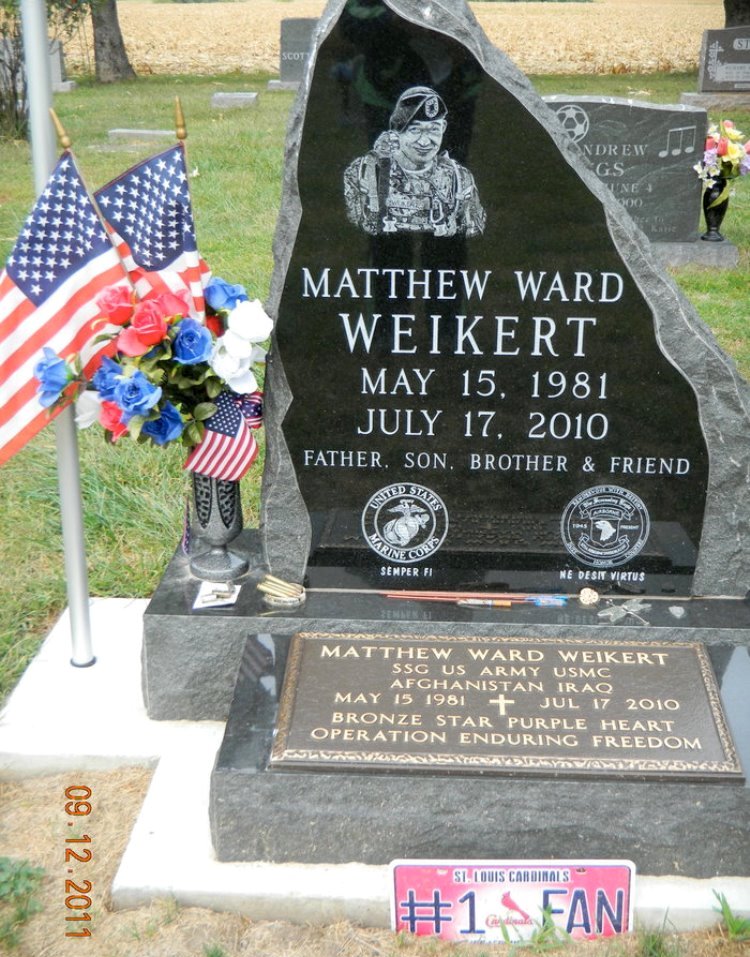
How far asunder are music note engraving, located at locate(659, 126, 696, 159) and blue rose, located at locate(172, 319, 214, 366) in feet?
22.8

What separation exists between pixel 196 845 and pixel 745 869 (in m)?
1.55

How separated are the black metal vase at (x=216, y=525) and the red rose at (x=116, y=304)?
67 cm

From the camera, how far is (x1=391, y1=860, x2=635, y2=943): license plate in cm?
288

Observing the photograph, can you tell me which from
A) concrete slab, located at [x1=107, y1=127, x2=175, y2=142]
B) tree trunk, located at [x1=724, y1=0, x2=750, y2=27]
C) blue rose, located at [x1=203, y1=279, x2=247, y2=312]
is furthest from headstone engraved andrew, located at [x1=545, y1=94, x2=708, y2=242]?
tree trunk, located at [x1=724, y1=0, x2=750, y2=27]

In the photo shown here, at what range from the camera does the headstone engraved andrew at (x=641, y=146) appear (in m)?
9.06

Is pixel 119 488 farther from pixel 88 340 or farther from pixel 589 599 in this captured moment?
pixel 589 599

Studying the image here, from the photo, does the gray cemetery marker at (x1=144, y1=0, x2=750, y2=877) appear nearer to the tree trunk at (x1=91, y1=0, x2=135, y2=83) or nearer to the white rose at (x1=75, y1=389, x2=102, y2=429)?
the white rose at (x1=75, y1=389, x2=102, y2=429)

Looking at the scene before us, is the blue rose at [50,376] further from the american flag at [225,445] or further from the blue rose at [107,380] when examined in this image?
the american flag at [225,445]

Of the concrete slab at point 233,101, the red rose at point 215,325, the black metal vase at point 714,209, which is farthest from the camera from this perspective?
the concrete slab at point 233,101

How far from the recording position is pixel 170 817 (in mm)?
3213

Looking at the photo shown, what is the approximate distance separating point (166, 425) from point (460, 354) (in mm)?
999

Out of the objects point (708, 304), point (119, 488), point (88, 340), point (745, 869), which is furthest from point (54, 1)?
point (745, 869)

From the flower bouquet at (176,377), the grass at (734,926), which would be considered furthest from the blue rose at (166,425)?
the grass at (734,926)

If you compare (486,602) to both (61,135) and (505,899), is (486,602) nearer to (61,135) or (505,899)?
(505,899)
